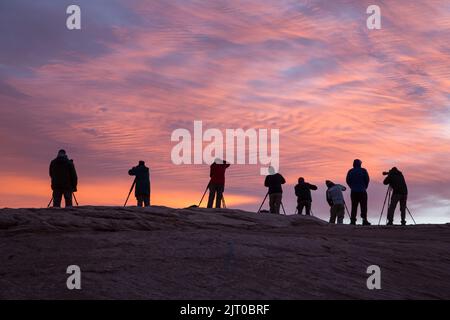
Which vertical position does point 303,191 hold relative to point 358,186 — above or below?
above

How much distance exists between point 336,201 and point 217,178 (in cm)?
489

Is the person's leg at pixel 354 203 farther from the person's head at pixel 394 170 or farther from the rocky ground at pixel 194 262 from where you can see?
the rocky ground at pixel 194 262

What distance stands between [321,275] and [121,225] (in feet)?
22.9

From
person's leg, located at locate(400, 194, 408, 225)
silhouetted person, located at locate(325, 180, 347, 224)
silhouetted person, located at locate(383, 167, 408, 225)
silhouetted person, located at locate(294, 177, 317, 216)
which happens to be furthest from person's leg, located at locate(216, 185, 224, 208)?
person's leg, located at locate(400, 194, 408, 225)

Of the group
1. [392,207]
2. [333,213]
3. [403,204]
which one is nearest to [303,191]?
Result: [333,213]

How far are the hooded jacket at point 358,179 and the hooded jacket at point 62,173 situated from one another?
34.4ft

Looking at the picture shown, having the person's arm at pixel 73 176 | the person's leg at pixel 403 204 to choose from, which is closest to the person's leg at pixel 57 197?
the person's arm at pixel 73 176

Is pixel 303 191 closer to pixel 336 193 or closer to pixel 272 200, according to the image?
pixel 272 200

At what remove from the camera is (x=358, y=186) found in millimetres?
24391

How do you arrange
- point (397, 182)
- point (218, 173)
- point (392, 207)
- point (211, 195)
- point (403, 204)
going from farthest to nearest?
point (392, 207) < point (403, 204) < point (397, 182) < point (211, 195) < point (218, 173)

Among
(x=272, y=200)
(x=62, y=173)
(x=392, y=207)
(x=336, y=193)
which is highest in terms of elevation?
(x=62, y=173)
